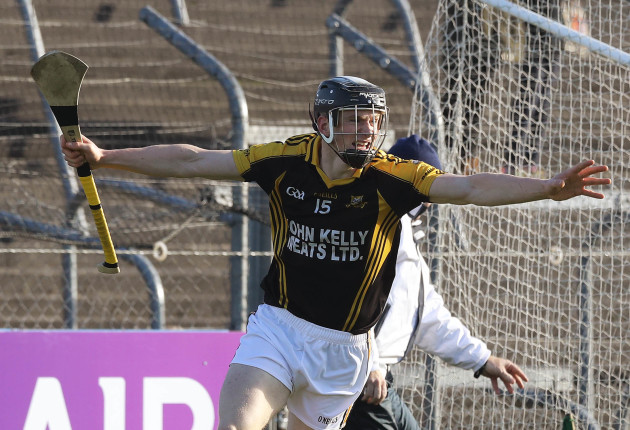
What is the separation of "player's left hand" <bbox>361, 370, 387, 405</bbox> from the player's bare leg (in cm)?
52

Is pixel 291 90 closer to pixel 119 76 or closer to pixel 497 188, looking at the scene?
pixel 119 76

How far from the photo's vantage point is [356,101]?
4.04 meters

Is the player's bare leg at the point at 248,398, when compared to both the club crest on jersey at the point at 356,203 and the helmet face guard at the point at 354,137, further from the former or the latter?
the helmet face guard at the point at 354,137

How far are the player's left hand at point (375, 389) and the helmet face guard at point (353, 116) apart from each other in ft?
3.39

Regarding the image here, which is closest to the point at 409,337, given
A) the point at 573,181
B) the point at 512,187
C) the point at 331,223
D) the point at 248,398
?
the point at 331,223

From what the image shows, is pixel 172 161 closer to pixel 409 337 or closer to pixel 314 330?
pixel 314 330

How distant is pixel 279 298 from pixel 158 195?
232cm

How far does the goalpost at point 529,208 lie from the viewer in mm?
6230

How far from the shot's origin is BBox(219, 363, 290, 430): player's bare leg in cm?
385

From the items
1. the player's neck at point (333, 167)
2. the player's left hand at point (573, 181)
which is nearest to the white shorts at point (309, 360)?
the player's neck at point (333, 167)

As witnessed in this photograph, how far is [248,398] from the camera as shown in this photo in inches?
154

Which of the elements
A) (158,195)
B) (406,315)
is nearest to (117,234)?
(158,195)

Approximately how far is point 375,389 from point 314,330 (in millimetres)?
514

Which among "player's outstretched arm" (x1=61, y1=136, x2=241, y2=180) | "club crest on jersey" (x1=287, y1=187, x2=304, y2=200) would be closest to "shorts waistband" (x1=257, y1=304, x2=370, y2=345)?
"club crest on jersey" (x1=287, y1=187, x2=304, y2=200)
